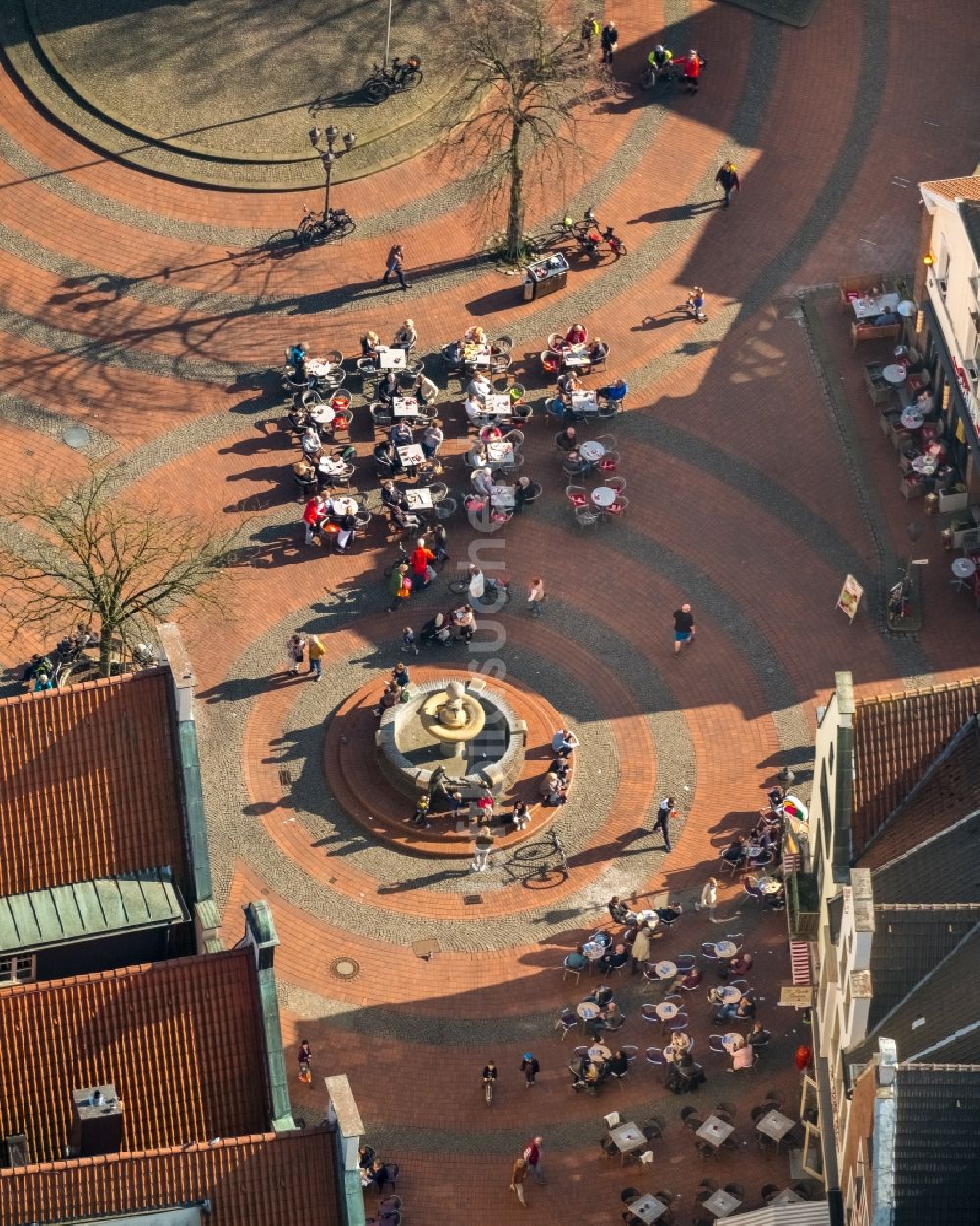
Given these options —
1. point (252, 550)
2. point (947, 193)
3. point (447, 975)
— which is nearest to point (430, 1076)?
point (447, 975)

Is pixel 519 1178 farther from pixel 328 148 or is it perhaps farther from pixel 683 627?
pixel 328 148

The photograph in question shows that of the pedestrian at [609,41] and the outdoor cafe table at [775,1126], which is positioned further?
the pedestrian at [609,41]

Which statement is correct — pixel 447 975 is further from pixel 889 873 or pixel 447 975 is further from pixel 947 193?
pixel 947 193

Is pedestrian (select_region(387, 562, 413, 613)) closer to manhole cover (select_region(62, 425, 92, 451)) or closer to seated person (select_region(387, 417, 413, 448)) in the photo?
seated person (select_region(387, 417, 413, 448))

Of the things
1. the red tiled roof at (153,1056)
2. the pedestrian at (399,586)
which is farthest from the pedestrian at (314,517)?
the red tiled roof at (153,1056)

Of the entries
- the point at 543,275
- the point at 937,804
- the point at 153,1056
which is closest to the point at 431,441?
the point at 543,275

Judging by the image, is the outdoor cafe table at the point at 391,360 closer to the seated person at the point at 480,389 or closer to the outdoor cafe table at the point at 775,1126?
the seated person at the point at 480,389
